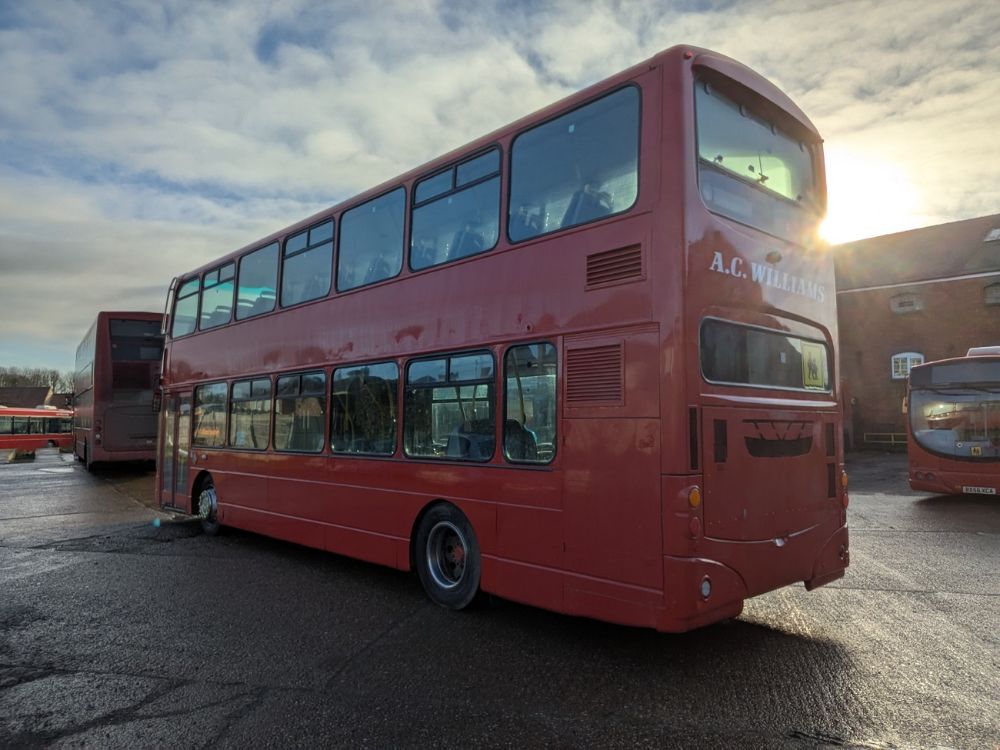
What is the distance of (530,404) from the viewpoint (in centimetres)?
555

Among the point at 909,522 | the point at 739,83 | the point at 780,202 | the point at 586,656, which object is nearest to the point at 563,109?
the point at 739,83

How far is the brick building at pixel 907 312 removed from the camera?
32719 millimetres

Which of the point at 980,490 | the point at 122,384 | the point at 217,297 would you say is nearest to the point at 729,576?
the point at 217,297

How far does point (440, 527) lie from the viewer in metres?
6.48

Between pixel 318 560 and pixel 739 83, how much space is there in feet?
23.3

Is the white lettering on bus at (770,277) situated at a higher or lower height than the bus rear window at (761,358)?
higher

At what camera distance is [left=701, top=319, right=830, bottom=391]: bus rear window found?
481 cm

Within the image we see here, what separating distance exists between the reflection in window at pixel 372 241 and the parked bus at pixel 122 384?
15545 millimetres

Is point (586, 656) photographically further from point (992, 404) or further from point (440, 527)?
point (992, 404)

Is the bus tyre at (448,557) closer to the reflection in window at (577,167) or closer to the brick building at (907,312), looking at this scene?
the reflection in window at (577,167)

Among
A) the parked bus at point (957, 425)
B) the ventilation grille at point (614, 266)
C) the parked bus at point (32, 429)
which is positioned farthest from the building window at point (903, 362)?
the parked bus at point (32, 429)

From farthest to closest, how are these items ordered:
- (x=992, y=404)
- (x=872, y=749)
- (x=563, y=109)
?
(x=992, y=404)
(x=563, y=109)
(x=872, y=749)

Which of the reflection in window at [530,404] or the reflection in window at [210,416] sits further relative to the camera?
the reflection in window at [210,416]

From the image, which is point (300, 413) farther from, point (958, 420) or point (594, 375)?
point (958, 420)
